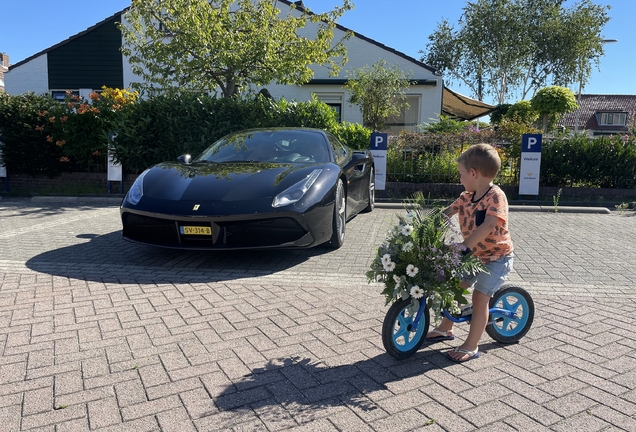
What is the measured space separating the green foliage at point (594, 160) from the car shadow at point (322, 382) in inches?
355

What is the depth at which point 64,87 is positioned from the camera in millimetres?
21578

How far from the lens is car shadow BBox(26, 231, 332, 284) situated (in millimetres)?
4473

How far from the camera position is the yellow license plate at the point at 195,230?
14.9 ft

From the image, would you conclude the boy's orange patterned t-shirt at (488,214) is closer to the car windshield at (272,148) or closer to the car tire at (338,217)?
the car tire at (338,217)

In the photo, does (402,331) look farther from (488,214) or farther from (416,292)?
(488,214)

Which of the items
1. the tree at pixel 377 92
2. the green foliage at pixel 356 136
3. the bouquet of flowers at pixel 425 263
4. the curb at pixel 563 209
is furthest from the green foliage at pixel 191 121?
the bouquet of flowers at pixel 425 263

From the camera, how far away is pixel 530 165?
401 inches

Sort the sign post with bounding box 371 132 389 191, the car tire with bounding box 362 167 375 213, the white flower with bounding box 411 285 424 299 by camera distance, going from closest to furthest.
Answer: the white flower with bounding box 411 285 424 299, the car tire with bounding box 362 167 375 213, the sign post with bounding box 371 132 389 191

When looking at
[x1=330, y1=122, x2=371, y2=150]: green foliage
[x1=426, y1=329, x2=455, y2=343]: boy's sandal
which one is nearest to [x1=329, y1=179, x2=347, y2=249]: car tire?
[x1=426, y1=329, x2=455, y2=343]: boy's sandal

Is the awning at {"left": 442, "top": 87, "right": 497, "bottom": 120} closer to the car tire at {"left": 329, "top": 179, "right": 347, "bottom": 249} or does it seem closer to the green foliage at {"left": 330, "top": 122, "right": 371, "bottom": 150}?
the green foliage at {"left": 330, "top": 122, "right": 371, "bottom": 150}

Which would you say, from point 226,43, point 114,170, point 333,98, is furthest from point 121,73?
point 114,170

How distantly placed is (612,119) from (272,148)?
58.8m

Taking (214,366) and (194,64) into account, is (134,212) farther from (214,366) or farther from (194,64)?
(194,64)

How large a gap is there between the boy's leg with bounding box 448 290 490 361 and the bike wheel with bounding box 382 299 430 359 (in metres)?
0.22
